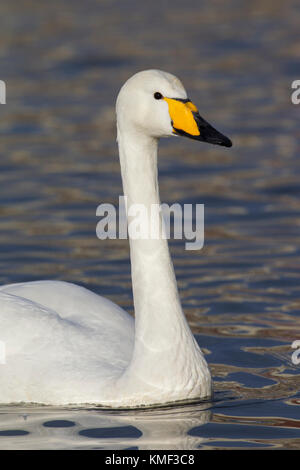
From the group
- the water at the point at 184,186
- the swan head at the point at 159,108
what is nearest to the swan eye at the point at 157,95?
the swan head at the point at 159,108

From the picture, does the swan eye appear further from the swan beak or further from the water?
the water

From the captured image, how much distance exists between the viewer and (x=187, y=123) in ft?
20.7

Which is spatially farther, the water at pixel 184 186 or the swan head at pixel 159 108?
the water at pixel 184 186

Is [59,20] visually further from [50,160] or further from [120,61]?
[50,160]

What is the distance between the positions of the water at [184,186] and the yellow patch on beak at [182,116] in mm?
1511

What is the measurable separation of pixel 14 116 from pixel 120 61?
3360 millimetres

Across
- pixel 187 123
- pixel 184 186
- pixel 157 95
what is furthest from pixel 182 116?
pixel 184 186

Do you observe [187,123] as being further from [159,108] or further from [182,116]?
[159,108]

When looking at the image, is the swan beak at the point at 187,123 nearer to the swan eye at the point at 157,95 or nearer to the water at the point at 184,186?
the swan eye at the point at 157,95

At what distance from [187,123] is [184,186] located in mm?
5831

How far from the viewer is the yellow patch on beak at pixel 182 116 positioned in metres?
6.28

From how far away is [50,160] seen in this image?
13.2m

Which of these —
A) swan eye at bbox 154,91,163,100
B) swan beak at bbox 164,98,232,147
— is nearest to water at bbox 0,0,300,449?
swan beak at bbox 164,98,232,147

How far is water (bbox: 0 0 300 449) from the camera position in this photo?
6461 mm
